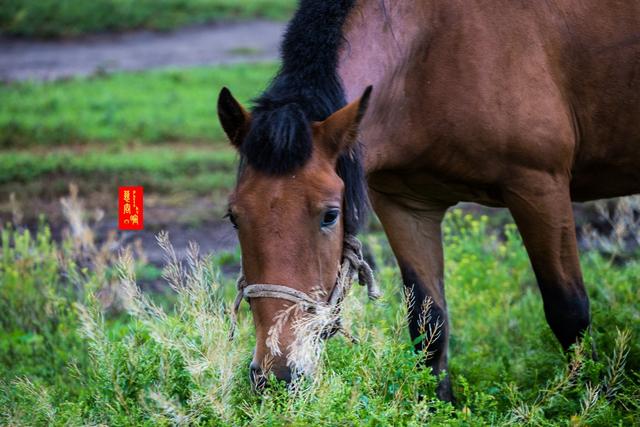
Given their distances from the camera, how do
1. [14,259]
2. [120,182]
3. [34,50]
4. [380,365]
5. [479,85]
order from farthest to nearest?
[34,50]
[120,182]
[14,259]
[479,85]
[380,365]

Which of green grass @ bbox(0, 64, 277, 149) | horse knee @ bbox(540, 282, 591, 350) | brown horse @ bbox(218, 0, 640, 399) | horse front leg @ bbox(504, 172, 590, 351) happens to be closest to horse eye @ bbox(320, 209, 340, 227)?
brown horse @ bbox(218, 0, 640, 399)

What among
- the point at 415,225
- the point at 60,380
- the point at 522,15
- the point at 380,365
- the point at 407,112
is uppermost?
the point at 522,15

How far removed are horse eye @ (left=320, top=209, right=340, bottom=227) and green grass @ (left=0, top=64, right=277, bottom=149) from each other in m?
6.56

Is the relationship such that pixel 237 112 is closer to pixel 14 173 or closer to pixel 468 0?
pixel 468 0

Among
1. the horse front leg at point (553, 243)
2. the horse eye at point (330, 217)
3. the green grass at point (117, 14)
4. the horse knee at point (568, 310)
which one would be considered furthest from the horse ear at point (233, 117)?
the green grass at point (117, 14)

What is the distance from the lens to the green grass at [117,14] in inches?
603

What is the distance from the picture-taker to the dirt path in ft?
45.4

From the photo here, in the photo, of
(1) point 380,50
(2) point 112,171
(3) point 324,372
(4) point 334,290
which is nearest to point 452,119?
(1) point 380,50

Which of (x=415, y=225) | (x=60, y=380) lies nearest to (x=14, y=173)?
(x=60, y=380)

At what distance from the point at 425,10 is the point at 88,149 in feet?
22.3

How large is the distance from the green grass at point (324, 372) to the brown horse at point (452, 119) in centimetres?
29

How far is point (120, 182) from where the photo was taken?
8922 millimetres

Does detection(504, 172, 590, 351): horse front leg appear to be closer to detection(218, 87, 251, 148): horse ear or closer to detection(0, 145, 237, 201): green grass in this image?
detection(218, 87, 251, 148): horse ear

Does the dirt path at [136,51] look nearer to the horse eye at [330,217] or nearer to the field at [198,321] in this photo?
the field at [198,321]
